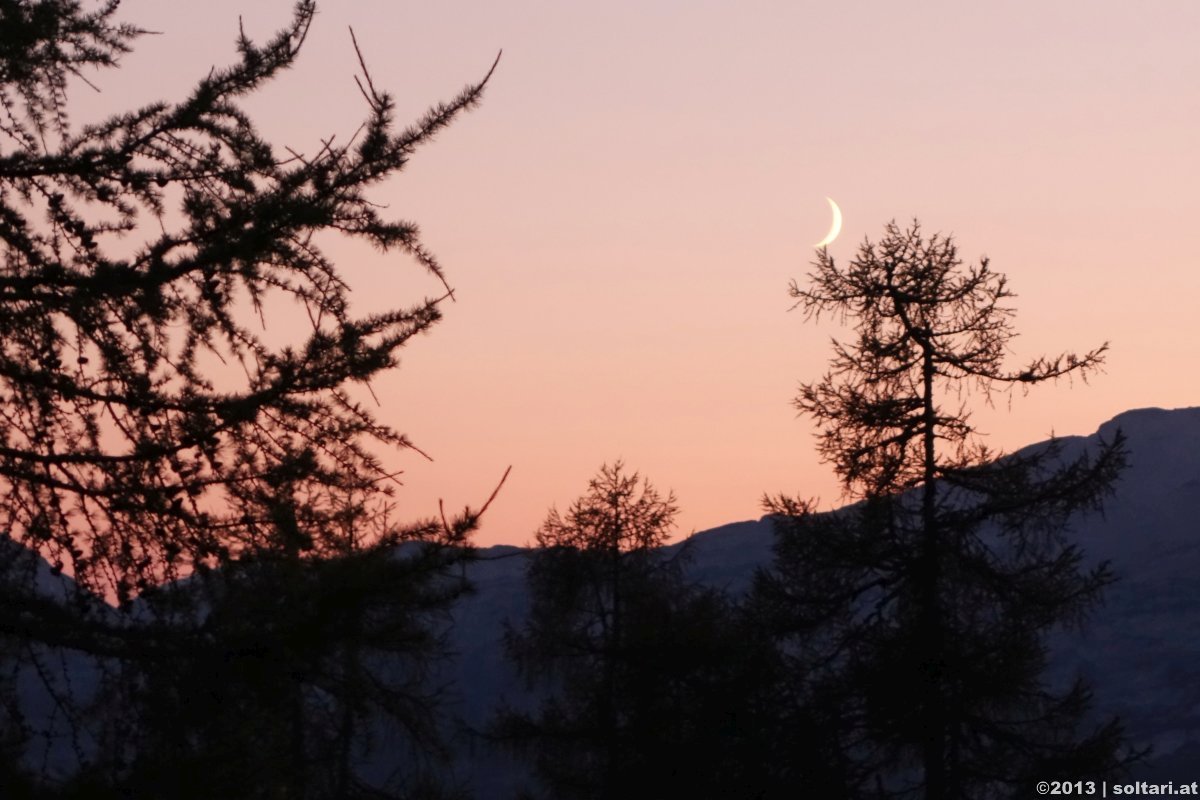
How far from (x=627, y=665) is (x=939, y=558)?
581 cm

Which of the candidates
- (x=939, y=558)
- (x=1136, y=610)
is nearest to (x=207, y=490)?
(x=939, y=558)

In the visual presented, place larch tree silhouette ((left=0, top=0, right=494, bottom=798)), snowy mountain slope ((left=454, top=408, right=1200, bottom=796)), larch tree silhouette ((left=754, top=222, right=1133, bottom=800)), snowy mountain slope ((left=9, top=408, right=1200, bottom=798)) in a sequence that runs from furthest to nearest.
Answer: snowy mountain slope ((left=454, top=408, right=1200, bottom=796))
snowy mountain slope ((left=9, top=408, right=1200, bottom=798))
larch tree silhouette ((left=754, top=222, right=1133, bottom=800))
larch tree silhouette ((left=0, top=0, right=494, bottom=798))

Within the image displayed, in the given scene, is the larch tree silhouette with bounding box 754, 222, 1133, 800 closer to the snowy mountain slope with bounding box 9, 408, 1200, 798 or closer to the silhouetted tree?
the silhouetted tree

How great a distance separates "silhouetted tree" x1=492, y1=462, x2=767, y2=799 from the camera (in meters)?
17.6

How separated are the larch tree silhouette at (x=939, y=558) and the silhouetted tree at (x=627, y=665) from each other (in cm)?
188

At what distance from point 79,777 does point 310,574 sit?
1038 mm

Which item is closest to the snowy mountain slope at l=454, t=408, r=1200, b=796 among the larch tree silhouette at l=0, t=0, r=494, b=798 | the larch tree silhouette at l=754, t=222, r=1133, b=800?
the larch tree silhouette at l=754, t=222, r=1133, b=800

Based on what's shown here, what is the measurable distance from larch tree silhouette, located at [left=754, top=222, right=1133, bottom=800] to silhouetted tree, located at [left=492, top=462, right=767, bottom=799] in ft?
6.15

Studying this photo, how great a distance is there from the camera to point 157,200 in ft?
17.8

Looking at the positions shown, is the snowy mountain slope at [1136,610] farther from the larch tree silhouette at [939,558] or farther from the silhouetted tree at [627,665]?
the larch tree silhouette at [939,558]

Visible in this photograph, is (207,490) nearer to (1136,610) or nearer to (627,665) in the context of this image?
(627,665)

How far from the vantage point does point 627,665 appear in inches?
758

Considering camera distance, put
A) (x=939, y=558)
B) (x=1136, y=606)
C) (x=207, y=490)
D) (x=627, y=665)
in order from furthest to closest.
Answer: (x=1136, y=606)
(x=627, y=665)
(x=939, y=558)
(x=207, y=490)

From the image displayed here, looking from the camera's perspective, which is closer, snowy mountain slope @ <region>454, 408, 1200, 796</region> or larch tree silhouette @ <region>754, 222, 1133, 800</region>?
larch tree silhouette @ <region>754, 222, 1133, 800</region>
